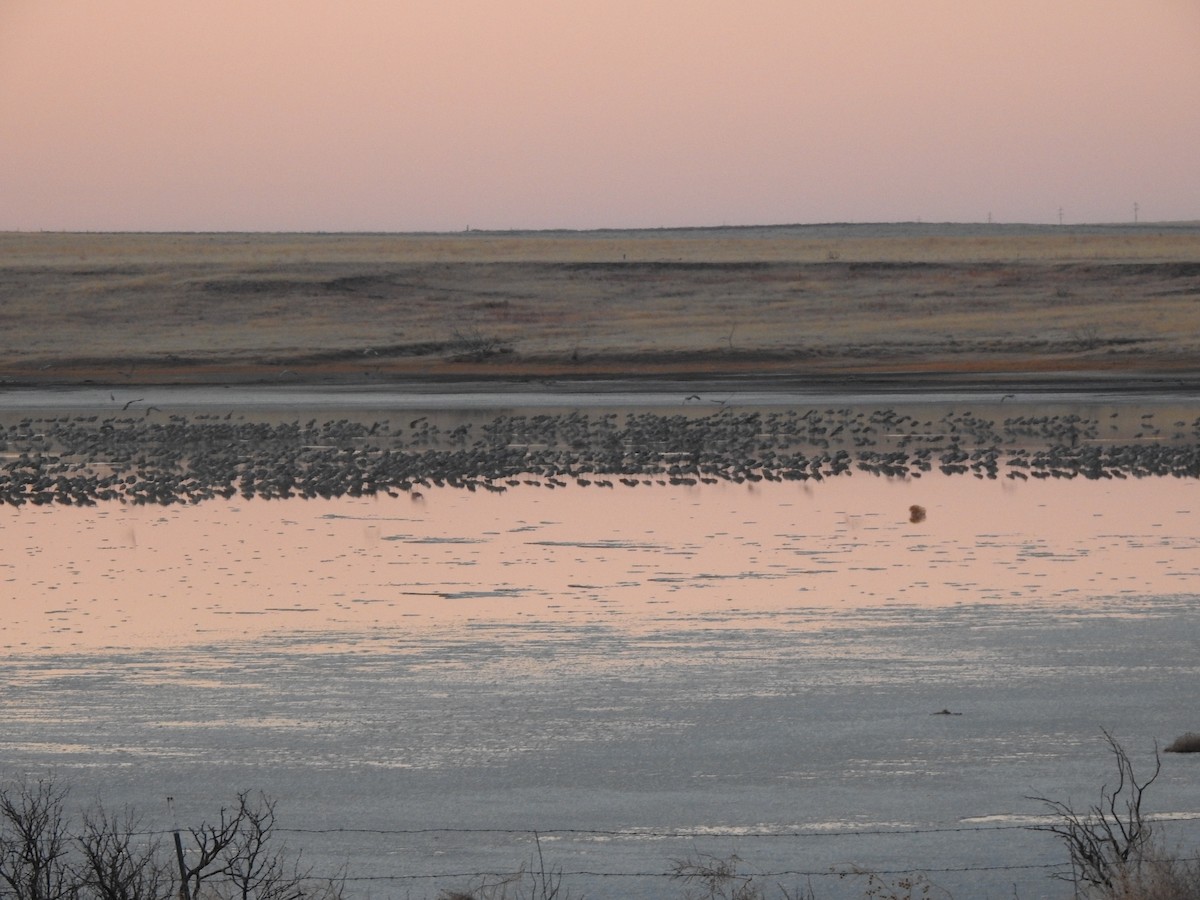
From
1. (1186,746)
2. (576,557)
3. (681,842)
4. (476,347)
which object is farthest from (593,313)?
(681,842)

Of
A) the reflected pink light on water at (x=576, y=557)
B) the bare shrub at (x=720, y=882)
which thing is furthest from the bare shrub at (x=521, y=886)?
the reflected pink light on water at (x=576, y=557)

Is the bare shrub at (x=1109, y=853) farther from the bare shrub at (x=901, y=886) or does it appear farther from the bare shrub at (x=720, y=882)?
the bare shrub at (x=720, y=882)

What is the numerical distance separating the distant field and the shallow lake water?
3068 cm

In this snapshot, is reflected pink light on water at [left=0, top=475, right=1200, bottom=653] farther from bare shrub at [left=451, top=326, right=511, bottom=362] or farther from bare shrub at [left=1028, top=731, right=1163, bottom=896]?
bare shrub at [left=451, top=326, right=511, bottom=362]

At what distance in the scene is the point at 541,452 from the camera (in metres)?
27.5

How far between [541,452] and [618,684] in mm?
16535

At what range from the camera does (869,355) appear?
51781 millimetres

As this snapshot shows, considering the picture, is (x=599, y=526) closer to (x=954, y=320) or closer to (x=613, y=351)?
(x=613, y=351)


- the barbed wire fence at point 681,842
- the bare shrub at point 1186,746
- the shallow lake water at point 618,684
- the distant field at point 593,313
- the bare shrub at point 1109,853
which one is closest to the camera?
the bare shrub at point 1109,853

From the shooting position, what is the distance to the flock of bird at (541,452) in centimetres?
2359

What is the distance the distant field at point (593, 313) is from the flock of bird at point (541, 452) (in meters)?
15.2

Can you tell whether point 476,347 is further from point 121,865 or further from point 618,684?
point 121,865

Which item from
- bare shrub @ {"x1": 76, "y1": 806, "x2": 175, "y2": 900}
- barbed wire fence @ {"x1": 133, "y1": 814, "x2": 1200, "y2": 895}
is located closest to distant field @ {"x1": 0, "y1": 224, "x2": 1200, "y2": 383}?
bare shrub @ {"x1": 76, "y1": 806, "x2": 175, "y2": 900}

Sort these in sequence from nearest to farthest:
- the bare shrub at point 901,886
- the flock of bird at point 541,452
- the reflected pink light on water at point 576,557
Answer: the bare shrub at point 901,886
the reflected pink light on water at point 576,557
the flock of bird at point 541,452
